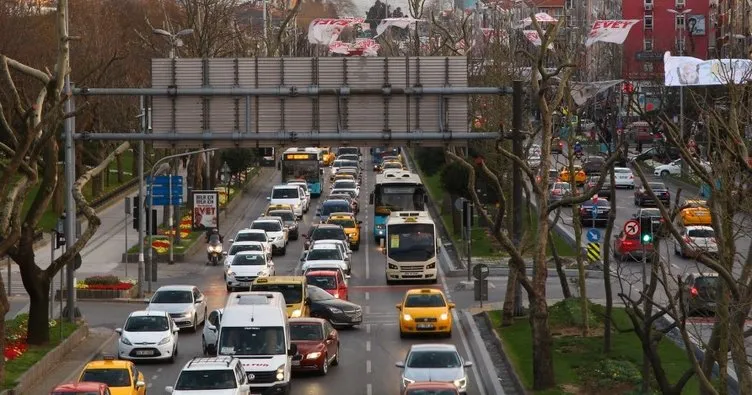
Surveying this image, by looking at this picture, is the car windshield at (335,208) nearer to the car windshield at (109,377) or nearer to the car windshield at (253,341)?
the car windshield at (253,341)

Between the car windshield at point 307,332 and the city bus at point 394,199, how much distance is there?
32020 mm

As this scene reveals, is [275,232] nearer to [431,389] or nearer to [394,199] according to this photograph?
[394,199]

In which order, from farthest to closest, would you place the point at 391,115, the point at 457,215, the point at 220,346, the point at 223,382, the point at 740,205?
the point at 457,215, the point at 391,115, the point at 220,346, the point at 223,382, the point at 740,205

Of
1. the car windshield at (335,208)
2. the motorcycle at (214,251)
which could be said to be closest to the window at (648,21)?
the car windshield at (335,208)

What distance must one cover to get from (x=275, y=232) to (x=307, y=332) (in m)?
29.6

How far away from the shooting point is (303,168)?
89.1m

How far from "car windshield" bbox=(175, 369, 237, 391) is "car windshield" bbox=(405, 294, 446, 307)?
13.4 m

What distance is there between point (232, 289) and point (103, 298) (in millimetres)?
4701

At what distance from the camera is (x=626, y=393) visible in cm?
2889

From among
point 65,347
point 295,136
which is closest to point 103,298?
point 65,347

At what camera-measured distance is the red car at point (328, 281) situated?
4706 centimetres

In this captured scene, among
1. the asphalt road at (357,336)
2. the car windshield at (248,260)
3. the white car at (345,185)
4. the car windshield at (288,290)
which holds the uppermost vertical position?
the white car at (345,185)

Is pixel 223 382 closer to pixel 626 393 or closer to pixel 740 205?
pixel 626 393

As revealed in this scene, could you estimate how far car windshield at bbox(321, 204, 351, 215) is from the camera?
2832 inches
